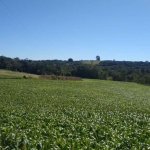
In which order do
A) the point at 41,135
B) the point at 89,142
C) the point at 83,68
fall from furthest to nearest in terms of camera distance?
the point at 83,68, the point at 41,135, the point at 89,142

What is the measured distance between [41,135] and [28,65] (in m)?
94.6

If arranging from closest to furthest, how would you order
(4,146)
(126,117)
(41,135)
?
(4,146) → (41,135) → (126,117)

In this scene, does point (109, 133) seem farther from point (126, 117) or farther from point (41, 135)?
point (126, 117)

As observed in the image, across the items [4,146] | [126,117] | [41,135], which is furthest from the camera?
[126,117]

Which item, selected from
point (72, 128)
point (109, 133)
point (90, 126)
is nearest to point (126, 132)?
point (109, 133)

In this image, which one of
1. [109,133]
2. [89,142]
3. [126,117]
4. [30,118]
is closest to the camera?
[89,142]

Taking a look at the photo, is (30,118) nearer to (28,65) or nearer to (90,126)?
(90,126)

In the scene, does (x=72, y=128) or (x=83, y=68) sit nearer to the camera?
(x=72, y=128)

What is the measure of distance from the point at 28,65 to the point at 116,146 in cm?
9641

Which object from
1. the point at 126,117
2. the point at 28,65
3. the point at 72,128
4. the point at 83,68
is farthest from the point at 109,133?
the point at 28,65

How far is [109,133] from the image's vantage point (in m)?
12.4

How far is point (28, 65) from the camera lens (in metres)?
104

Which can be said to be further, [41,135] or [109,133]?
[109,133]

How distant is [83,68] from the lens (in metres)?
95.6
